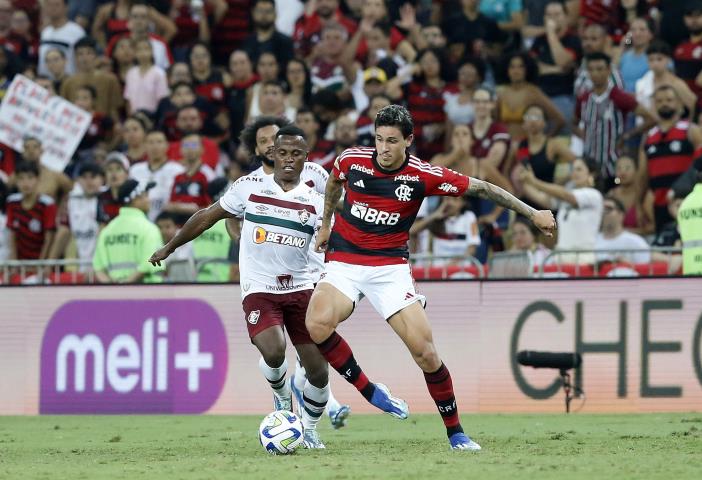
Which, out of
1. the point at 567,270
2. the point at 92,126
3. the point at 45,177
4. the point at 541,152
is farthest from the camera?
the point at 92,126

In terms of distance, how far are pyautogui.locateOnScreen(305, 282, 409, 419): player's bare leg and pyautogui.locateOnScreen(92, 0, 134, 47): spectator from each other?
12267 mm

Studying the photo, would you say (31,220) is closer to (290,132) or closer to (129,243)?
(129,243)

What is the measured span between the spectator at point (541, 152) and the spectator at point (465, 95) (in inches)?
45.9

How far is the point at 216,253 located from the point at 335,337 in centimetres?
629

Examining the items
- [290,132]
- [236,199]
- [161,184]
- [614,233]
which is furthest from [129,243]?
[290,132]

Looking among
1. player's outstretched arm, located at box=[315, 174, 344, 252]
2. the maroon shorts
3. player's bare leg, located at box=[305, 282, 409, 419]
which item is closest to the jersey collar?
player's outstretched arm, located at box=[315, 174, 344, 252]

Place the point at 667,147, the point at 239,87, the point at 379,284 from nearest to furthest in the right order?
the point at 379,284 → the point at 667,147 → the point at 239,87

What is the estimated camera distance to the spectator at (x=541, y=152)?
18.4 meters

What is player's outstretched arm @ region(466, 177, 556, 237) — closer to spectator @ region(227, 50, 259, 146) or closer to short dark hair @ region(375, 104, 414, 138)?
short dark hair @ region(375, 104, 414, 138)

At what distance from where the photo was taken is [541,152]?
18469mm

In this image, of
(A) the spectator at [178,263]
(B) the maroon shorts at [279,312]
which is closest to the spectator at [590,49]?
(A) the spectator at [178,263]

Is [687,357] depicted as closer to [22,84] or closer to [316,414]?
[316,414]

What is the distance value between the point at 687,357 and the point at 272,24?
8979mm

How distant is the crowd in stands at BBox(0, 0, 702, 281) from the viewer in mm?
17672
